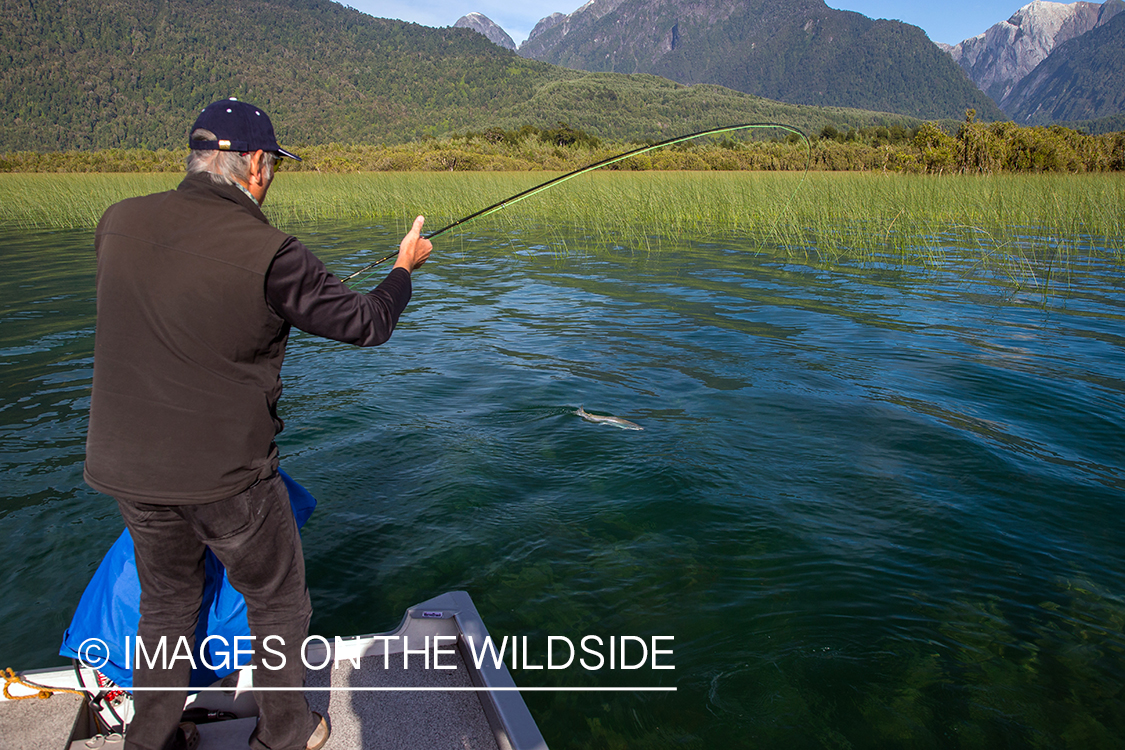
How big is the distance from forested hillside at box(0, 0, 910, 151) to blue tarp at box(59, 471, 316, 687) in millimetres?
102978

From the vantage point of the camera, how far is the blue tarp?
1.87m

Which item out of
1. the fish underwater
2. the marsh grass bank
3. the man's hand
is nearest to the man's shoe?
the man's hand

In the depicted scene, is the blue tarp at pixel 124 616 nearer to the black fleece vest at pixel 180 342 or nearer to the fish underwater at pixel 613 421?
the black fleece vest at pixel 180 342

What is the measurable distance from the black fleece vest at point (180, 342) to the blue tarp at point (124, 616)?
0.40 metres

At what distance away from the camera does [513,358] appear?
21.8 ft

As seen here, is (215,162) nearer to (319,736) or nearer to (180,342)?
(180,342)

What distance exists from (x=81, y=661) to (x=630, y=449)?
331 centimetres

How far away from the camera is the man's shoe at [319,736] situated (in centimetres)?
188

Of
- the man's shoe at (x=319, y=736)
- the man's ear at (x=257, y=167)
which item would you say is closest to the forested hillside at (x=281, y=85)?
the man's ear at (x=257, y=167)

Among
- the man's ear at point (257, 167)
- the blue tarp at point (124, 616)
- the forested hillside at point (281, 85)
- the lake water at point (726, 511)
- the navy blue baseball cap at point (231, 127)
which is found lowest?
the lake water at point (726, 511)

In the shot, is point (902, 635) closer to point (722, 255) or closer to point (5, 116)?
point (722, 255)

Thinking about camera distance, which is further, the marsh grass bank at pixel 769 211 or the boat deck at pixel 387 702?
the marsh grass bank at pixel 769 211

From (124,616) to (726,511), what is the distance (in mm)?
2998

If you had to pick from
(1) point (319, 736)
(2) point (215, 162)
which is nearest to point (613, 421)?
(1) point (319, 736)
